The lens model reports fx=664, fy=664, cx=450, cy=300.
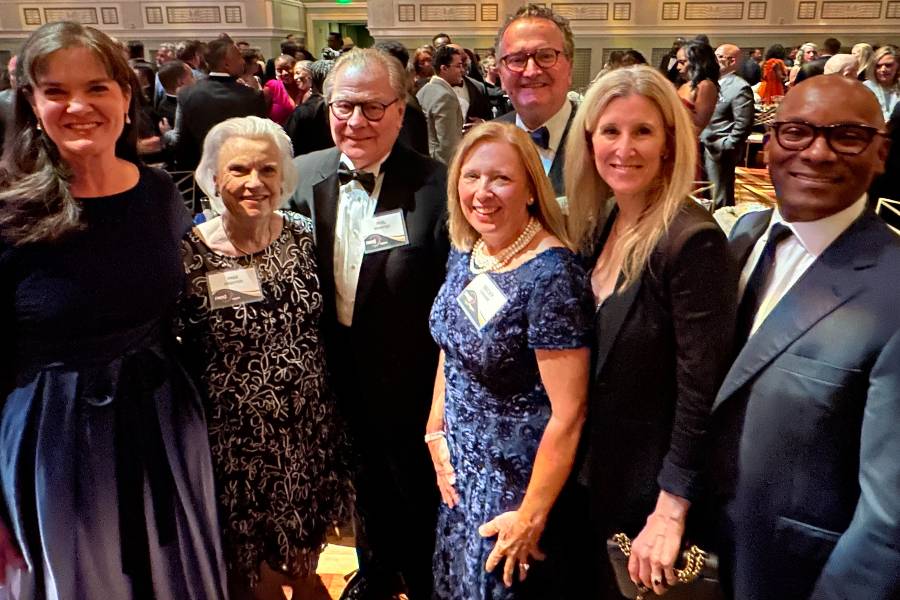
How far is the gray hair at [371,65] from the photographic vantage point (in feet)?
5.95

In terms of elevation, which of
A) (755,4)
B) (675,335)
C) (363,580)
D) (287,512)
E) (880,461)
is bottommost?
(363,580)

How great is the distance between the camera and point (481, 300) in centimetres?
150

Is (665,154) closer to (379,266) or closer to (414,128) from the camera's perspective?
(379,266)

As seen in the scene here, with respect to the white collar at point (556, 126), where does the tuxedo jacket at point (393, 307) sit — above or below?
below

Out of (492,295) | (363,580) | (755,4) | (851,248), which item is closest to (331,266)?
(492,295)

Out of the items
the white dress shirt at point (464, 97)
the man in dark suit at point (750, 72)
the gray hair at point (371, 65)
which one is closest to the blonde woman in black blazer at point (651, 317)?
the gray hair at point (371, 65)

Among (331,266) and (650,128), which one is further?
(331,266)

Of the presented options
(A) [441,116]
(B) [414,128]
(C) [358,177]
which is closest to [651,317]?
(C) [358,177]

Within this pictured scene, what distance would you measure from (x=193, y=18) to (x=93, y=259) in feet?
44.0

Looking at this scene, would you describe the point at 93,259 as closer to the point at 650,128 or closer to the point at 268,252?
the point at 268,252

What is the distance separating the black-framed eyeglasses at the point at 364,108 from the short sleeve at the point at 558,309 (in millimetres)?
713

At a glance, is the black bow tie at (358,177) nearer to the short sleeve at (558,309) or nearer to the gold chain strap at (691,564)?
the short sleeve at (558,309)

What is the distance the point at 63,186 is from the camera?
1395 millimetres

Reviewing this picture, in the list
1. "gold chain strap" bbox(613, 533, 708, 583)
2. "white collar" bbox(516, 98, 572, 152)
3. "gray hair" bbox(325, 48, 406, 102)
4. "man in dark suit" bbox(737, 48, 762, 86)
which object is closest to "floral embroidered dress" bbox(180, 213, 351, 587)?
"gray hair" bbox(325, 48, 406, 102)
